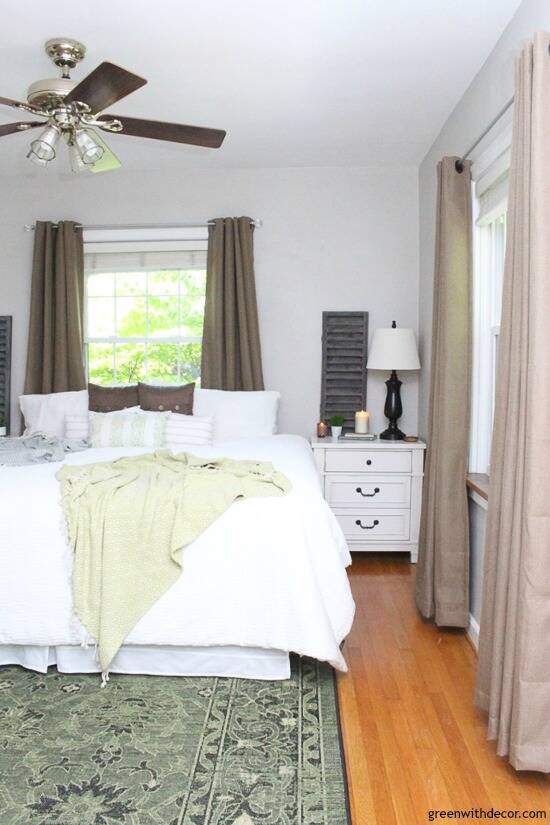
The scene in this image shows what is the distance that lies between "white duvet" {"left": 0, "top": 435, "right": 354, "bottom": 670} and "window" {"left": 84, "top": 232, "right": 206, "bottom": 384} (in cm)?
253

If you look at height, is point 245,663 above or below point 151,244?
below

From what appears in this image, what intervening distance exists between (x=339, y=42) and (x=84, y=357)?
292 centimetres

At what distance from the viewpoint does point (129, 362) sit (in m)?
5.03

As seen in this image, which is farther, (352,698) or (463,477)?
(463,477)

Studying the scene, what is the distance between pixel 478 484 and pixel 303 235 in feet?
8.19

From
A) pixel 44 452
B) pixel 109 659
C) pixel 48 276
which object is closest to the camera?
pixel 109 659

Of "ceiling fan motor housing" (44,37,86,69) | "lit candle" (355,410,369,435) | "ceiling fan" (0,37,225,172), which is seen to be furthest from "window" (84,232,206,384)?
"ceiling fan motor housing" (44,37,86,69)

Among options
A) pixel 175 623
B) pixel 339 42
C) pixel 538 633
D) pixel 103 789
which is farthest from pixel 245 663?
pixel 339 42

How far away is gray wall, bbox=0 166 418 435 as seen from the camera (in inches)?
187

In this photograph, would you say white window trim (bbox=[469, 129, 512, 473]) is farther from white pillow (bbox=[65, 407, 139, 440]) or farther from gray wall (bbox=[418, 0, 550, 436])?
white pillow (bbox=[65, 407, 139, 440])

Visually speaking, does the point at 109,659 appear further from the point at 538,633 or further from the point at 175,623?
the point at 538,633

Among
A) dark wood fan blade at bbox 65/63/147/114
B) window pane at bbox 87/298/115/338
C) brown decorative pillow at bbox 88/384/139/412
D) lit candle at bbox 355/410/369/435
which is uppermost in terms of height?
dark wood fan blade at bbox 65/63/147/114

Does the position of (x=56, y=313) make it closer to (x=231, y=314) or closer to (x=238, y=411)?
(x=231, y=314)

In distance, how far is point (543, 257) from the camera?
1913 millimetres
